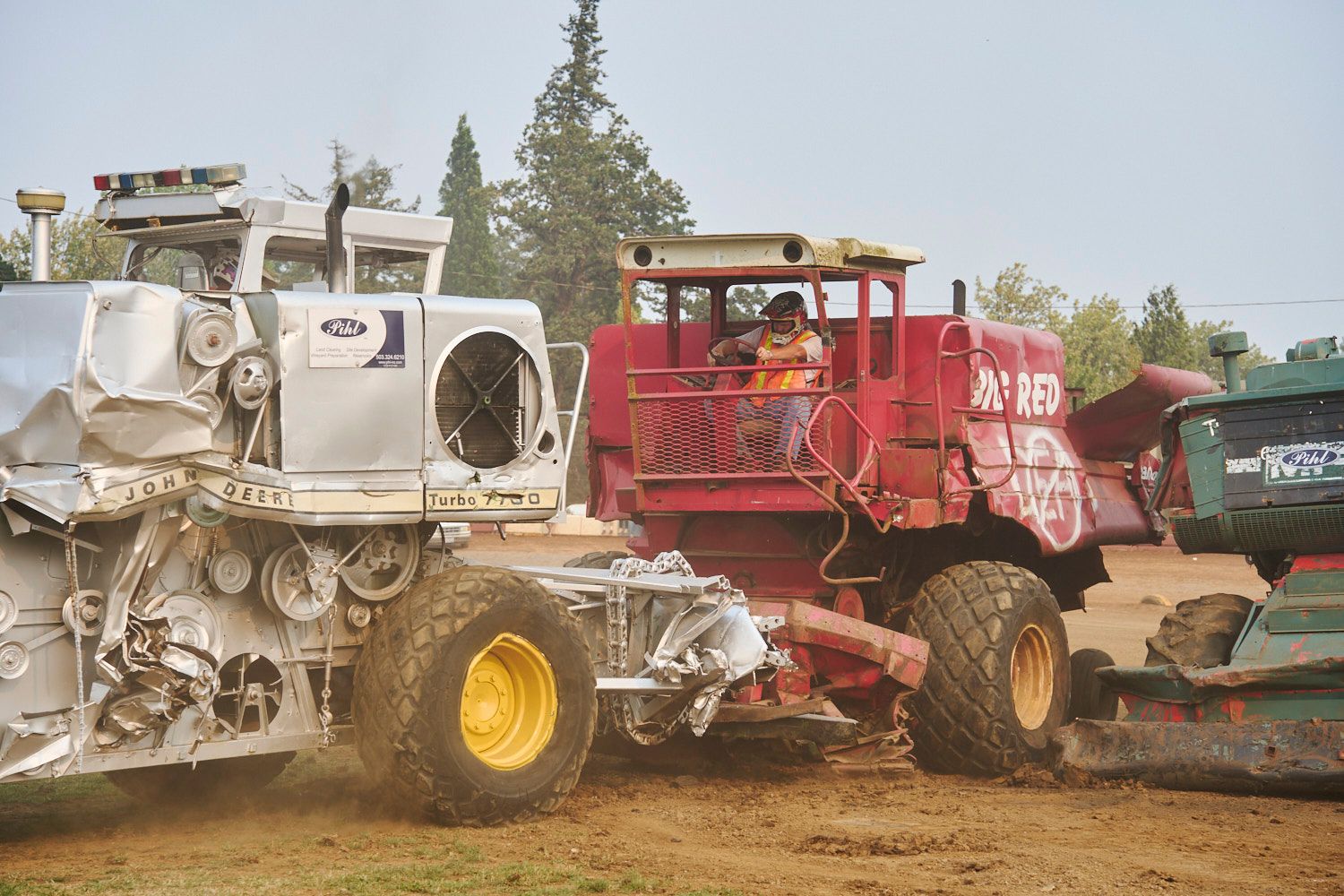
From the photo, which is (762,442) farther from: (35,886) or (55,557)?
(35,886)

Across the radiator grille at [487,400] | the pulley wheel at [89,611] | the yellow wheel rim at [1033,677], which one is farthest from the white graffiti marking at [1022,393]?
the pulley wheel at [89,611]

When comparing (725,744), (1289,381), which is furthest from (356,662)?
(1289,381)

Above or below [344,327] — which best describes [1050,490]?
below

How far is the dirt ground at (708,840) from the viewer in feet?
21.2

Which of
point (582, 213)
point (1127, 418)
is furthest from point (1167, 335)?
point (1127, 418)

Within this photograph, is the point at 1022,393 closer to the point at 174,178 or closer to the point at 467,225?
the point at 174,178

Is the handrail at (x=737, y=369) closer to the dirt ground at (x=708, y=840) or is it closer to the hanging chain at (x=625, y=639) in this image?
the hanging chain at (x=625, y=639)

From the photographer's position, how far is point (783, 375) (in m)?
10.0

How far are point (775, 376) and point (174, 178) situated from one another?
11.7ft

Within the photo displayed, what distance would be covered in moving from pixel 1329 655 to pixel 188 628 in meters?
5.83

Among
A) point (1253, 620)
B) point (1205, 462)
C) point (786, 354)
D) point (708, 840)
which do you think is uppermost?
point (786, 354)

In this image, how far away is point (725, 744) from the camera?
390 inches

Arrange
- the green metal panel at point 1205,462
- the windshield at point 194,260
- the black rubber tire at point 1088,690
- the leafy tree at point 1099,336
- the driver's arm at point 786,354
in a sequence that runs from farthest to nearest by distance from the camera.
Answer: the leafy tree at point 1099,336, the black rubber tire at point 1088,690, the green metal panel at point 1205,462, the driver's arm at point 786,354, the windshield at point 194,260

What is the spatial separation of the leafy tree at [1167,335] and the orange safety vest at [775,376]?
3931cm
